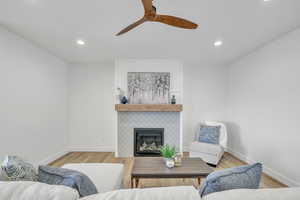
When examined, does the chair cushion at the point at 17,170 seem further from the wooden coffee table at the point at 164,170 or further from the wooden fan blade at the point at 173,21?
the wooden fan blade at the point at 173,21

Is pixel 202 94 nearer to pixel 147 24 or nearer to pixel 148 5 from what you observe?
pixel 147 24

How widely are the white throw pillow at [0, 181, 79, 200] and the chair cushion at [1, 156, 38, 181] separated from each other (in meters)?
0.33

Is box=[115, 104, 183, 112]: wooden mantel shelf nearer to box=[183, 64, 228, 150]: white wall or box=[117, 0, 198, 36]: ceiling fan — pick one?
box=[183, 64, 228, 150]: white wall

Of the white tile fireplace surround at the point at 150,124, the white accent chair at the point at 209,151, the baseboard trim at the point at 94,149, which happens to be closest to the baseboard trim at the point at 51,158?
the baseboard trim at the point at 94,149

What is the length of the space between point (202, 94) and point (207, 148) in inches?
66.0

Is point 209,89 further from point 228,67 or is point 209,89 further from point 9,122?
point 9,122

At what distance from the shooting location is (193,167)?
2260 mm

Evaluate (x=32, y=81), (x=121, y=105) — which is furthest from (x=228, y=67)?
(x=32, y=81)

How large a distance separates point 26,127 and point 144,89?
2608mm

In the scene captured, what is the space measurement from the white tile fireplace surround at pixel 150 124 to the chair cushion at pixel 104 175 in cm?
213

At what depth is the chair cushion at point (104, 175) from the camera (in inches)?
63.8

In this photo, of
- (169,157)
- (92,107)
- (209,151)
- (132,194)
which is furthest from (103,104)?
(132,194)

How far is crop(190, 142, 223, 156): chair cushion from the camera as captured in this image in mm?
3345

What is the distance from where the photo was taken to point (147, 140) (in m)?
4.20
